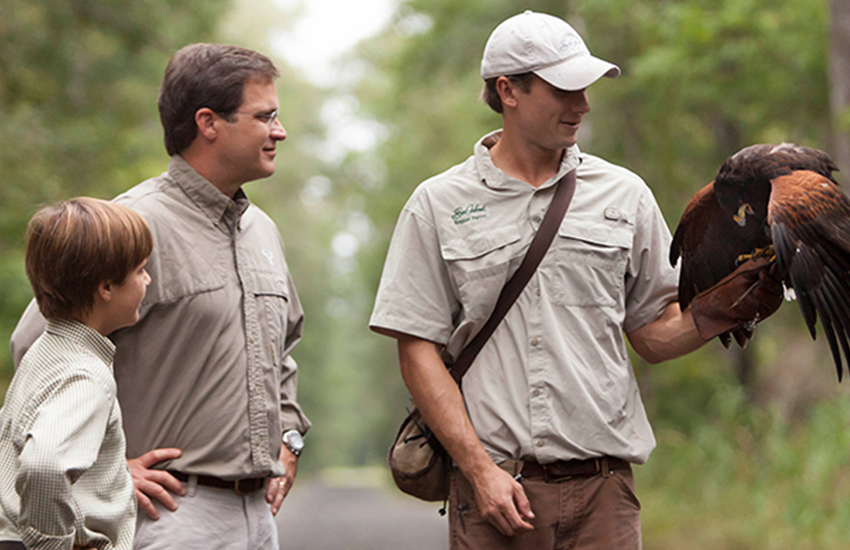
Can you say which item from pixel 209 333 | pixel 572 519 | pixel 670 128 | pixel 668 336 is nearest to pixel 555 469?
pixel 572 519

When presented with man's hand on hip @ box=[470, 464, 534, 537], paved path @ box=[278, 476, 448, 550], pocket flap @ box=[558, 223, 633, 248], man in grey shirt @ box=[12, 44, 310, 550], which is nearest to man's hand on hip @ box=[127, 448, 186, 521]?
man in grey shirt @ box=[12, 44, 310, 550]

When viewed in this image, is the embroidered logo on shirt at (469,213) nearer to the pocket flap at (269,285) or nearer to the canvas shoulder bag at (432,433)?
the canvas shoulder bag at (432,433)

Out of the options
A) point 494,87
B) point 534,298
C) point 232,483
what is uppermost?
point 494,87

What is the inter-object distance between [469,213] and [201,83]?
1.13m

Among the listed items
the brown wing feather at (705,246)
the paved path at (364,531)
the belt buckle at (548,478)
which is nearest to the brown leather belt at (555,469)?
the belt buckle at (548,478)

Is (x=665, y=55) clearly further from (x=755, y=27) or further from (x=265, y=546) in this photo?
(x=265, y=546)

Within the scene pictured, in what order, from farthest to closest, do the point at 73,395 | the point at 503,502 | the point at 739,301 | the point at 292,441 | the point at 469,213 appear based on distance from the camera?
1. the point at 292,441
2. the point at 469,213
3. the point at 739,301
4. the point at 503,502
5. the point at 73,395

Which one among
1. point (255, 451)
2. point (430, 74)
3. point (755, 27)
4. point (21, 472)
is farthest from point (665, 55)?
point (21, 472)

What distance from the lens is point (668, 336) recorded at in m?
3.68

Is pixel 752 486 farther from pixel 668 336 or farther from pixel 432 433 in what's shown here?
pixel 432 433

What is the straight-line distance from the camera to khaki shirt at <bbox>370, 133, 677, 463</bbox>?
3.38m

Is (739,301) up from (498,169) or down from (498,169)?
down

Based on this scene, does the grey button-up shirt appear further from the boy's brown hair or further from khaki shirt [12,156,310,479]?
khaki shirt [12,156,310,479]

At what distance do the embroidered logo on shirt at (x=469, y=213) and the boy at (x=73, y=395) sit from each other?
3.99ft
